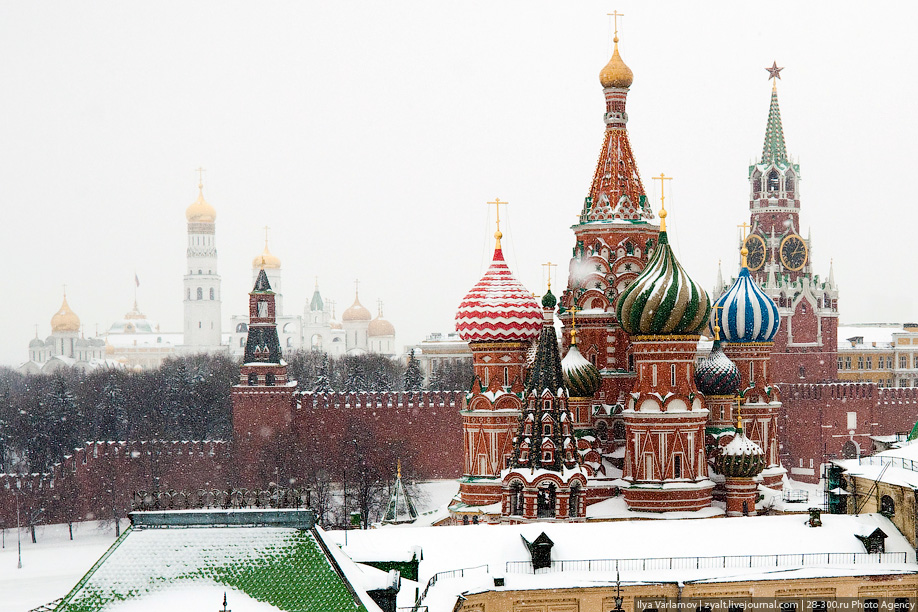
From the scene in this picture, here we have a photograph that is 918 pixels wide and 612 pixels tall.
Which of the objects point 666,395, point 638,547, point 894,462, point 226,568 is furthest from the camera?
point 666,395

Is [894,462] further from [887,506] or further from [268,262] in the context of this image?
[268,262]

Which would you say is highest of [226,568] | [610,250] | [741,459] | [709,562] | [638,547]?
[610,250]

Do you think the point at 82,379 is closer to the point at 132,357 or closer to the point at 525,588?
the point at 132,357

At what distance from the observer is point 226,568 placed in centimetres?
1474

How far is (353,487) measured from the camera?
45.9m

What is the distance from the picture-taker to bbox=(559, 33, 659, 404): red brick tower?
3017 cm

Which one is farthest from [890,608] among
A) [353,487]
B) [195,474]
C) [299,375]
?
[299,375]

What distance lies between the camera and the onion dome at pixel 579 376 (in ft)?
96.0

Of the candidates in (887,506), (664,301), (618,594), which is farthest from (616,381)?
(618,594)

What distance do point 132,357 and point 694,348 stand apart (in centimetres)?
Result: 10750

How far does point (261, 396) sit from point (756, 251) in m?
26.5

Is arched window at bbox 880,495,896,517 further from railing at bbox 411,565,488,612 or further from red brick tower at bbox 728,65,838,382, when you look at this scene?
red brick tower at bbox 728,65,838,382

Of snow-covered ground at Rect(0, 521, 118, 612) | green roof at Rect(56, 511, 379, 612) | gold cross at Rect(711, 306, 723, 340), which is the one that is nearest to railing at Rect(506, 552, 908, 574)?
green roof at Rect(56, 511, 379, 612)

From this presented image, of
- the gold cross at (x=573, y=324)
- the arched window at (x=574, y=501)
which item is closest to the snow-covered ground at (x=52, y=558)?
the arched window at (x=574, y=501)
